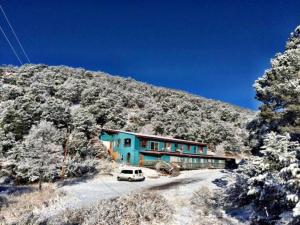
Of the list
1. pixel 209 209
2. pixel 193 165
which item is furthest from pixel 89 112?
pixel 209 209

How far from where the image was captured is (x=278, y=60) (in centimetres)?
2542

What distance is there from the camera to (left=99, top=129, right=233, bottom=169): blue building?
4391 cm

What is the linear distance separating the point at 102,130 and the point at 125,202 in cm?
3121

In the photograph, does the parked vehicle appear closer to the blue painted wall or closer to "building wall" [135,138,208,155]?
the blue painted wall

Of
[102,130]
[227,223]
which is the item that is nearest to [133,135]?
[102,130]

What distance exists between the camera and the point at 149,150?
45.4m

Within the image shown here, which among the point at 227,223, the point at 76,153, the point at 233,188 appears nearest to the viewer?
the point at 227,223

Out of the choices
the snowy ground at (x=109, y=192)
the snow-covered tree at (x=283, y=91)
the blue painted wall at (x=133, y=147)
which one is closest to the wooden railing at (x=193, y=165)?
the blue painted wall at (x=133, y=147)

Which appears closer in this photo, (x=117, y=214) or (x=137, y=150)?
(x=117, y=214)

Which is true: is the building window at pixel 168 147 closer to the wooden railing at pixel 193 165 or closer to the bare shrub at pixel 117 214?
the wooden railing at pixel 193 165

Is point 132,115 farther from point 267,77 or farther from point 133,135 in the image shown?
point 267,77

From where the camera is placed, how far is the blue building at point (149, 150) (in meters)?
43.9

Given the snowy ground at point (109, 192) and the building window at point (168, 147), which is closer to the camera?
the snowy ground at point (109, 192)

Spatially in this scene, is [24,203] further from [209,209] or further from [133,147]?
[133,147]
